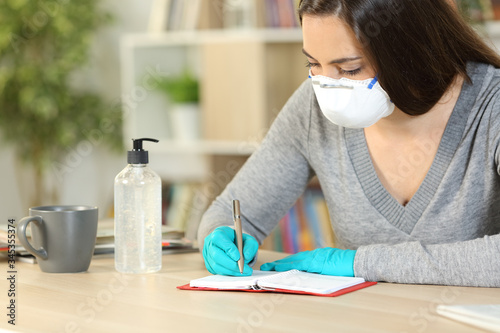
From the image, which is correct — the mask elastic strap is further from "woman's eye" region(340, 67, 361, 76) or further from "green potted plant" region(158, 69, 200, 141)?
"green potted plant" region(158, 69, 200, 141)

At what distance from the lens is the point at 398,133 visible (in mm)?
1409

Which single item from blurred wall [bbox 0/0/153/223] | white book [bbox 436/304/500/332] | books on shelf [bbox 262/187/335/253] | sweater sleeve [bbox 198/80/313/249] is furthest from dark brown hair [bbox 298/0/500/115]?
blurred wall [bbox 0/0/153/223]

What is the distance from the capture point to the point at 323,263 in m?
1.11

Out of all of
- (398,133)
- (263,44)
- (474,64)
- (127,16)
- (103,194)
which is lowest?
(103,194)

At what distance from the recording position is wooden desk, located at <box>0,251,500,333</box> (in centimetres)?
83

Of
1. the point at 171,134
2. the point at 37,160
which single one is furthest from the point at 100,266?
the point at 37,160

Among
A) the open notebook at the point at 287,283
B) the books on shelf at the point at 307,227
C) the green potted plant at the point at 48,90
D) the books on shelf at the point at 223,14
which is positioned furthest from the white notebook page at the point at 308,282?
the green potted plant at the point at 48,90

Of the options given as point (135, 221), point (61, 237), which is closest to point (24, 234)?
point (61, 237)

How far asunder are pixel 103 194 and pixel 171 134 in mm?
651

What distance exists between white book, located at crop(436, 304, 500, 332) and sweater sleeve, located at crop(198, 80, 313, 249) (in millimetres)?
626

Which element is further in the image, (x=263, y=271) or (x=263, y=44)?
(x=263, y=44)

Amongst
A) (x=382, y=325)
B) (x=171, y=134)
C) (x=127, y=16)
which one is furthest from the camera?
(x=127, y=16)

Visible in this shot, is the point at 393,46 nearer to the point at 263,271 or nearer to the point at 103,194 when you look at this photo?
the point at 263,271

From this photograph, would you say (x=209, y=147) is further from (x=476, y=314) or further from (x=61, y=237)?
(x=476, y=314)
